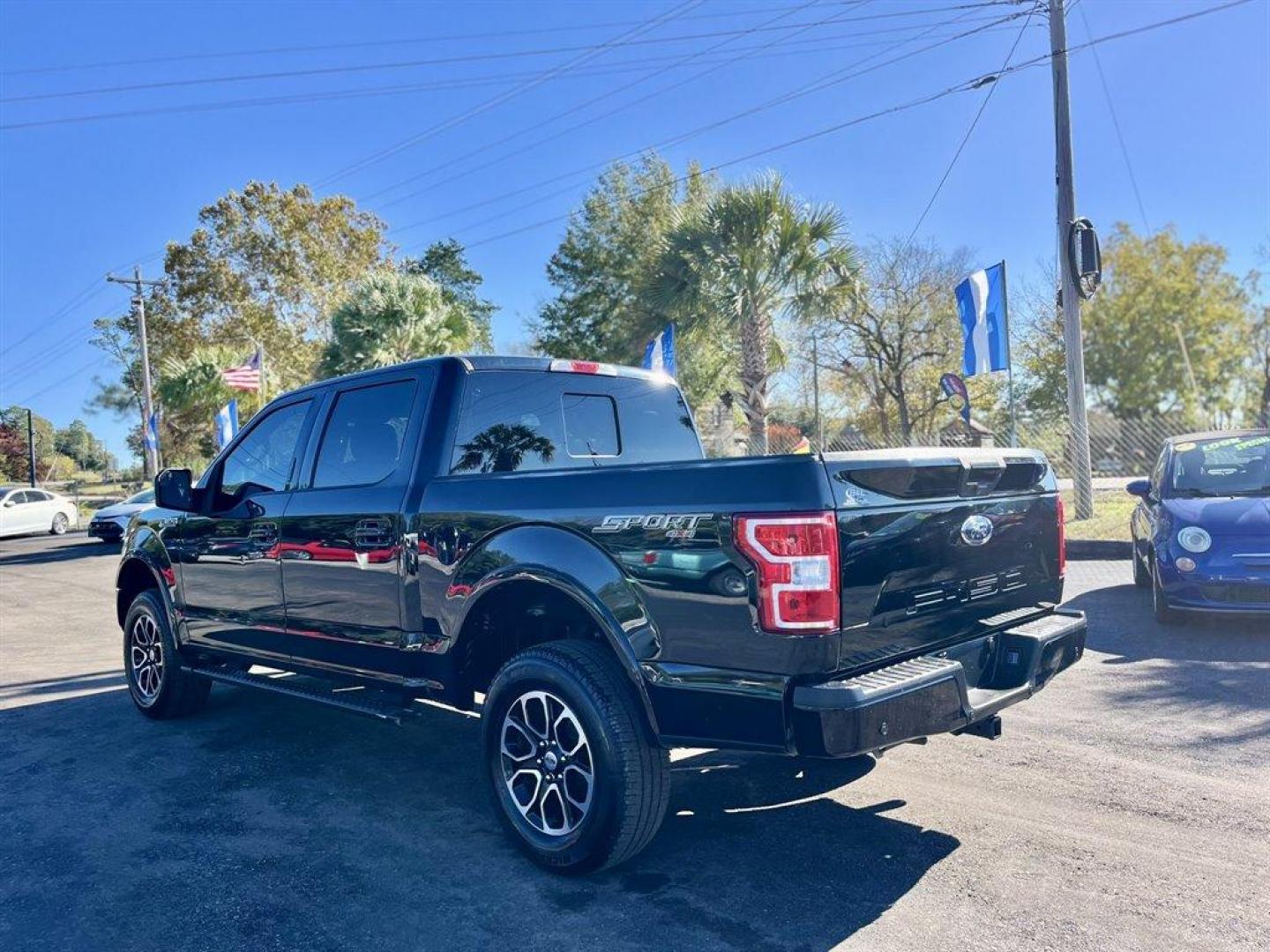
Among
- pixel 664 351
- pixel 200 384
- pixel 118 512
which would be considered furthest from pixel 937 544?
pixel 200 384

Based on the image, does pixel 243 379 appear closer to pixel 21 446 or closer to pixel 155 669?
pixel 155 669

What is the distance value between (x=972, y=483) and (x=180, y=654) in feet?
15.2

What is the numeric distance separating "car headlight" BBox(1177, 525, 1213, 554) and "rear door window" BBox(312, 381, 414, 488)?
19.1ft

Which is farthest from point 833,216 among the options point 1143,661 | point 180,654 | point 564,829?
point 564,829

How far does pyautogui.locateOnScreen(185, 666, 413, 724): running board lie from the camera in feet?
13.2

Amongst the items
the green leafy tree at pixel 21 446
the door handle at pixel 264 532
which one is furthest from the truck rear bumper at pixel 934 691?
the green leafy tree at pixel 21 446

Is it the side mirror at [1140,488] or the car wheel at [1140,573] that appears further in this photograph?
the car wheel at [1140,573]

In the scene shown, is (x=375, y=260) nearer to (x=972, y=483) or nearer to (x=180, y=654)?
(x=180, y=654)

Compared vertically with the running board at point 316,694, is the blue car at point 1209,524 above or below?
above

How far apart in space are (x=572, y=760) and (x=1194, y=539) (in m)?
5.59

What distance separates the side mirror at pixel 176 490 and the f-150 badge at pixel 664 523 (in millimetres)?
3010

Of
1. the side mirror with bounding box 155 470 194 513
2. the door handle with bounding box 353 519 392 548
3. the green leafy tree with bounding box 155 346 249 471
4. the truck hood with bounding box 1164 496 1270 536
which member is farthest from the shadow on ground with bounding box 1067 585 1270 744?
the green leafy tree with bounding box 155 346 249 471

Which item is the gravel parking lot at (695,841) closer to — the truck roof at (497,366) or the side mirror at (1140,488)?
the truck roof at (497,366)

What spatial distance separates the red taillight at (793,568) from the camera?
2785 mm
